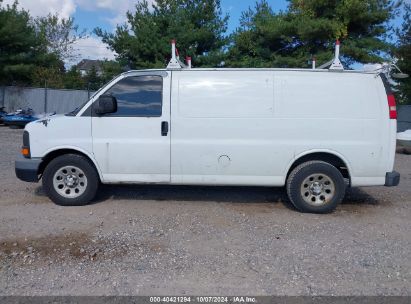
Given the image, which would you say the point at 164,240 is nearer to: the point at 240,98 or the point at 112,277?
the point at 112,277

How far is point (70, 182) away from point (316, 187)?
12.2 ft

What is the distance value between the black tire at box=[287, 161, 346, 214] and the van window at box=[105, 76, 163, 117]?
7.49ft

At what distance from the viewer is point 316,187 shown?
6.00 metres

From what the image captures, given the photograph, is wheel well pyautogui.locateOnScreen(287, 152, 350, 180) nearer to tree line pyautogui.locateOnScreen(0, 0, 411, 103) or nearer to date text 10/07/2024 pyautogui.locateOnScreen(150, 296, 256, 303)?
date text 10/07/2024 pyautogui.locateOnScreen(150, 296, 256, 303)

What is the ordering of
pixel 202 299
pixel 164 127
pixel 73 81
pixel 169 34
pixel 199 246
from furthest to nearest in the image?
pixel 73 81
pixel 169 34
pixel 164 127
pixel 199 246
pixel 202 299

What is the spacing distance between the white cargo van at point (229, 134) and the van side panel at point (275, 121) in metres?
0.01

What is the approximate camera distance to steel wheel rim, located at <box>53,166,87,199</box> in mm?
6059

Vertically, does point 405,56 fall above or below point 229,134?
above

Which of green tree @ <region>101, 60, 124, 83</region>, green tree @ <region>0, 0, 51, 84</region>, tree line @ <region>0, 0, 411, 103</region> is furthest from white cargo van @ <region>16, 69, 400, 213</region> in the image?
green tree @ <region>0, 0, 51, 84</region>

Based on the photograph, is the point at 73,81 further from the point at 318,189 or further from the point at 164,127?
the point at 318,189

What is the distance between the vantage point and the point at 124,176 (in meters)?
6.08

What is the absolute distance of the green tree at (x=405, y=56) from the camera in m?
17.9

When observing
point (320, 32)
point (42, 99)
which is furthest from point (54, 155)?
point (42, 99)

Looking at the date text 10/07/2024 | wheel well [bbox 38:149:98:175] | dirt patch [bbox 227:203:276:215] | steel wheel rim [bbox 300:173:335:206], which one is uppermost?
wheel well [bbox 38:149:98:175]
